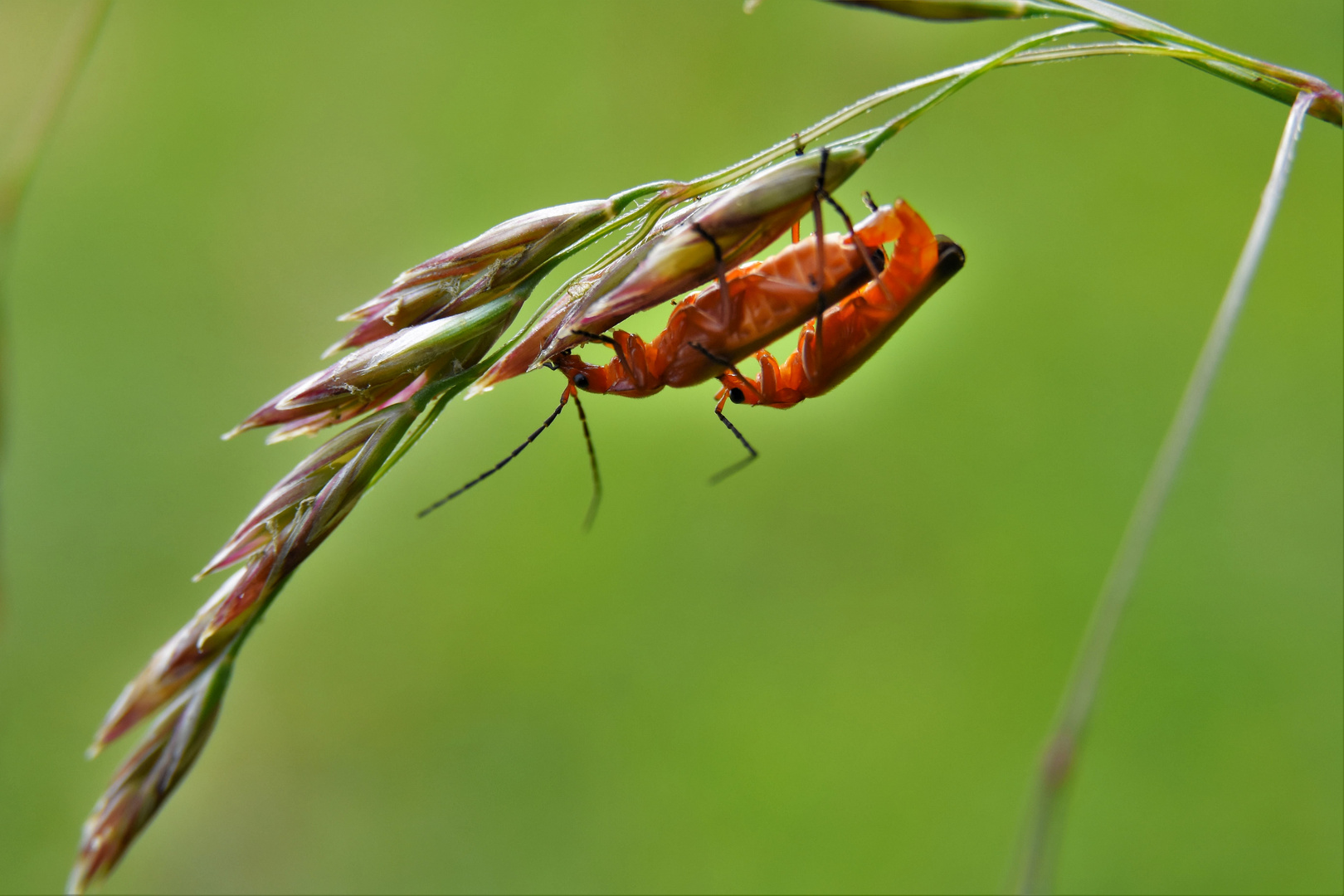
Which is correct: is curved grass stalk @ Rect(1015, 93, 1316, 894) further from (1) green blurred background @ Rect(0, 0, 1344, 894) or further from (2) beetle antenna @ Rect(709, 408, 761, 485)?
(1) green blurred background @ Rect(0, 0, 1344, 894)

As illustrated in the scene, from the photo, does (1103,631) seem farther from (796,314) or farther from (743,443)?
(743,443)

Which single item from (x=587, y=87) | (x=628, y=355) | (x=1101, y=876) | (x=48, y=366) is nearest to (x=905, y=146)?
(x=587, y=87)

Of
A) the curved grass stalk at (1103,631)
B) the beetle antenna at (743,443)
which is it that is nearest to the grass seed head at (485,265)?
the beetle antenna at (743,443)

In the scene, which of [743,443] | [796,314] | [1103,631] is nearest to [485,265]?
[796,314]

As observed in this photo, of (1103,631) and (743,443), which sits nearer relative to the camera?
(1103,631)

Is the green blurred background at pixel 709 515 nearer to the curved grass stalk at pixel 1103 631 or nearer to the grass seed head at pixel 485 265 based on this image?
the grass seed head at pixel 485 265

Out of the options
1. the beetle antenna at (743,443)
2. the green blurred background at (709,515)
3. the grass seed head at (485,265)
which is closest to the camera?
the grass seed head at (485,265)

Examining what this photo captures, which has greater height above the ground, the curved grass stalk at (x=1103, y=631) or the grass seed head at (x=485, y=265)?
the grass seed head at (x=485, y=265)

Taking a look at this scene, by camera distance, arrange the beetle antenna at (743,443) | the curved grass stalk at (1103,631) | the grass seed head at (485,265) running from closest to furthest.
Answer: the curved grass stalk at (1103,631) → the grass seed head at (485,265) → the beetle antenna at (743,443)
